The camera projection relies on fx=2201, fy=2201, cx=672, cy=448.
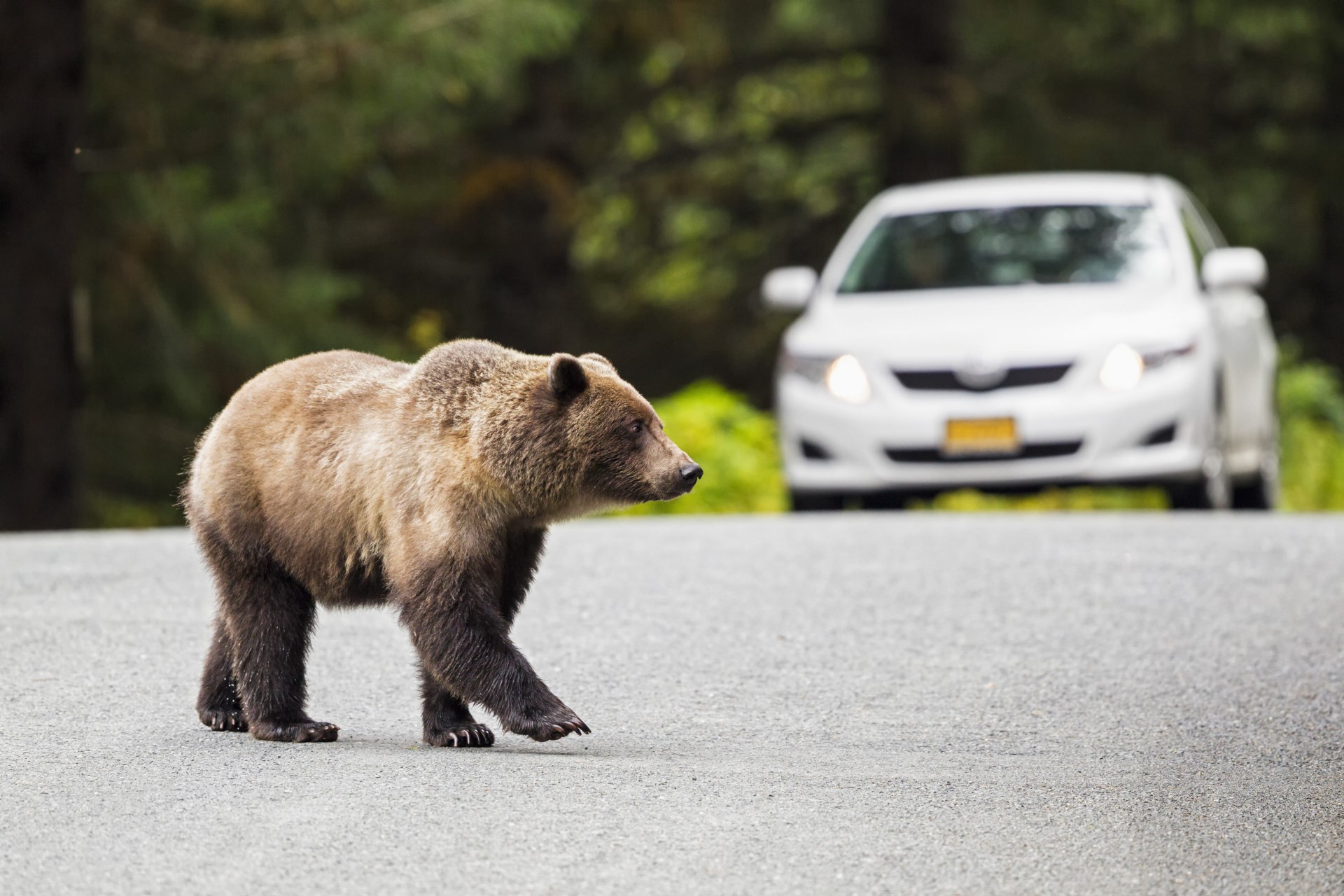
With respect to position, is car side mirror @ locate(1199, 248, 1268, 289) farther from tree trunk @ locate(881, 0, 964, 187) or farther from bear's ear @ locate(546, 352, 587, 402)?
tree trunk @ locate(881, 0, 964, 187)

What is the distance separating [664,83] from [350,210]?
3.85 m

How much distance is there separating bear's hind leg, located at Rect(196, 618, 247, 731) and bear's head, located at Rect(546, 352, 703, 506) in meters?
1.25

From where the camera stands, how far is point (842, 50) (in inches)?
899

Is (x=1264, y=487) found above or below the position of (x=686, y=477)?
below

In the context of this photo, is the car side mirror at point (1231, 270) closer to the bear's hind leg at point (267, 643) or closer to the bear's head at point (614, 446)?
the bear's head at point (614, 446)

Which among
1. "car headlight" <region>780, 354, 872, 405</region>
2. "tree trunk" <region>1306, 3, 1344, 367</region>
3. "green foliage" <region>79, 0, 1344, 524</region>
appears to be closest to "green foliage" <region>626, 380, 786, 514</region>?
"green foliage" <region>79, 0, 1344, 524</region>

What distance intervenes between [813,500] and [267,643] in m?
6.95

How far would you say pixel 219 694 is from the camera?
6371 millimetres

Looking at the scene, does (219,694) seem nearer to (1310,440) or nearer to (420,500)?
(420,500)

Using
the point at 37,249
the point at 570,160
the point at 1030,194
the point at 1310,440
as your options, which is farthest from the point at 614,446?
the point at 570,160

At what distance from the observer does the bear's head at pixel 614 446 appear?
228 inches

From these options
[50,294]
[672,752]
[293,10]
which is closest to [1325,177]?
[293,10]

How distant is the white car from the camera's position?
11.9 metres

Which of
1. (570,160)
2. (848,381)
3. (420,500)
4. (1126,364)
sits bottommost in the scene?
(570,160)
